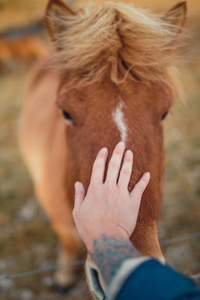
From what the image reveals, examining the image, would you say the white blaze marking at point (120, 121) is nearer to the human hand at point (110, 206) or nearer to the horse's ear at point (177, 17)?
the human hand at point (110, 206)

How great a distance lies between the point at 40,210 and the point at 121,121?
114 inches

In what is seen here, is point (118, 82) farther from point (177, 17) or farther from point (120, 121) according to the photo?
point (177, 17)

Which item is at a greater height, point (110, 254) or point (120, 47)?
point (120, 47)

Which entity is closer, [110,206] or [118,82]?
[110,206]

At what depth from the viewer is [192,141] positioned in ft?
15.9

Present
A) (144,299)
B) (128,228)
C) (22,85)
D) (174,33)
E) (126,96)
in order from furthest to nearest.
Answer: (22,85) < (174,33) < (126,96) < (128,228) < (144,299)

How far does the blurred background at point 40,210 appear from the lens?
2.84 metres

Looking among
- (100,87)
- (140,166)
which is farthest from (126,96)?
(140,166)

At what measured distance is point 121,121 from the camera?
1386 mm

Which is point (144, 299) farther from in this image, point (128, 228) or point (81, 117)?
point (81, 117)

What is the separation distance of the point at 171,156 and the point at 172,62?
10.2ft

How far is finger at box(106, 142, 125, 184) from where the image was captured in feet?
3.52

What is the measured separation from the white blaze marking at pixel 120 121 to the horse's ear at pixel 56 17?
83 centimetres

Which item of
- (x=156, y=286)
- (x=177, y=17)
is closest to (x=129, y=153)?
(x=156, y=286)
